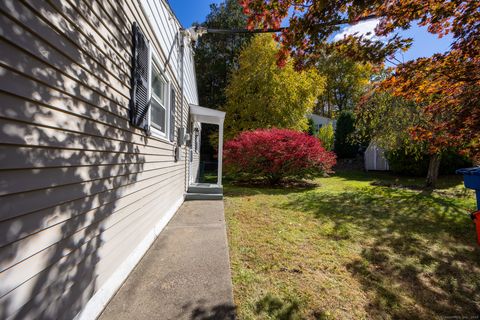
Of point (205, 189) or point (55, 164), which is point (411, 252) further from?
point (205, 189)

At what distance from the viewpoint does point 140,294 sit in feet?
7.52

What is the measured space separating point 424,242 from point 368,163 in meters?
12.6

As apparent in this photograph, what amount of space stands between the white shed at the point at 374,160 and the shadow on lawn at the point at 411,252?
846cm

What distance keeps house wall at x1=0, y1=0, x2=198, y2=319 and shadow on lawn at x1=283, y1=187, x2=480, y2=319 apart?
8.39ft

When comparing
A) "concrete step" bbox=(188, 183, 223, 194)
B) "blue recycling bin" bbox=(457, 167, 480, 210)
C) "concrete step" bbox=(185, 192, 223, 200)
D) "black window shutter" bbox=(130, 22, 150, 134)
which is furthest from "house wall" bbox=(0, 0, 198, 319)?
"blue recycling bin" bbox=(457, 167, 480, 210)

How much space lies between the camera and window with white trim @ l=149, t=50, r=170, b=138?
3.86m

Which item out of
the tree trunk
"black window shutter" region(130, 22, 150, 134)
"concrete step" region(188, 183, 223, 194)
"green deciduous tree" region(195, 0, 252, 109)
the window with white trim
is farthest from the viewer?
"green deciduous tree" region(195, 0, 252, 109)

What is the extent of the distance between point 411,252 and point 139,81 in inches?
176

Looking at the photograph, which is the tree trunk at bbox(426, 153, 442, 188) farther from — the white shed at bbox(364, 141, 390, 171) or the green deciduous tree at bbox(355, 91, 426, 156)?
the white shed at bbox(364, 141, 390, 171)

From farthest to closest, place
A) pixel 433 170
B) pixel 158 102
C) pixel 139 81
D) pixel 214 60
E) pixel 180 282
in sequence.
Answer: pixel 214 60 → pixel 433 170 → pixel 158 102 → pixel 139 81 → pixel 180 282

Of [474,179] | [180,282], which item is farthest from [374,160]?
[180,282]

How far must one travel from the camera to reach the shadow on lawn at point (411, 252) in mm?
2377

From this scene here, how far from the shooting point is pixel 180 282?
8.23 feet

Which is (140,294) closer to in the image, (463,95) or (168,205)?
(168,205)
